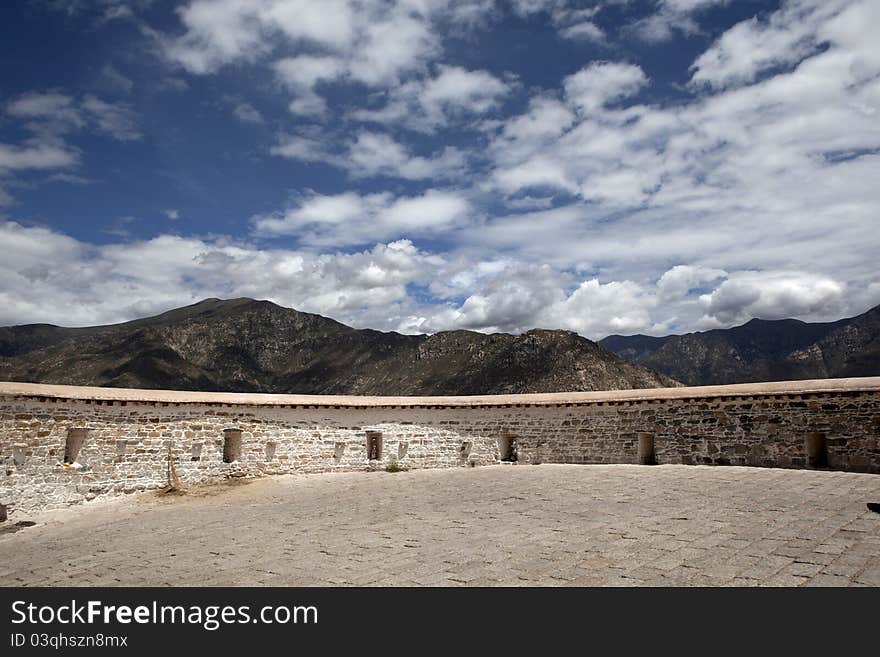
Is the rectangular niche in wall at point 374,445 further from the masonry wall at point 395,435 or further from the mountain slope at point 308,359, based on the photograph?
the mountain slope at point 308,359

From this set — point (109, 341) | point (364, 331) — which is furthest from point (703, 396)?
point (109, 341)

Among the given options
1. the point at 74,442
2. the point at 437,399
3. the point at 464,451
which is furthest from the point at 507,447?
the point at 74,442

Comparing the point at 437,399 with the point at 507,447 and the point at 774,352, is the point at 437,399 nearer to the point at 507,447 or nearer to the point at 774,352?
the point at 507,447

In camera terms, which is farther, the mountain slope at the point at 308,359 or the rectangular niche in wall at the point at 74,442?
the mountain slope at the point at 308,359

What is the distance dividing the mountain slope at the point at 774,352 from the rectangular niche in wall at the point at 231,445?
88.1 m

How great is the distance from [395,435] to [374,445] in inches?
30.3

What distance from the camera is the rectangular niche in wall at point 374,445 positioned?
18.4 m

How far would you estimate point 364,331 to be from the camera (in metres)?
88.1

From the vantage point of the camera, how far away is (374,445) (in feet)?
61.1

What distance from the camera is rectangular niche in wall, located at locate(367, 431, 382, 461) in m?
18.4

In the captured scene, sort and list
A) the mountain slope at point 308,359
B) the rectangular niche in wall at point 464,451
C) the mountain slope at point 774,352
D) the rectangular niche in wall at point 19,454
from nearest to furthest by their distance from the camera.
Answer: the rectangular niche in wall at point 19,454
the rectangular niche in wall at point 464,451
the mountain slope at point 308,359
the mountain slope at point 774,352

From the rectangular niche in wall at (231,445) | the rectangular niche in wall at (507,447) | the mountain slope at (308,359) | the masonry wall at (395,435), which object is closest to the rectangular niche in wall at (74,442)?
the masonry wall at (395,435)
